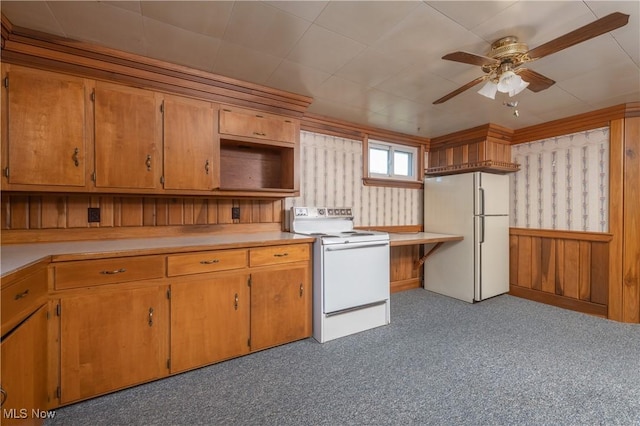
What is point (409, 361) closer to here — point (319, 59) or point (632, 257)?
point (319, 59)

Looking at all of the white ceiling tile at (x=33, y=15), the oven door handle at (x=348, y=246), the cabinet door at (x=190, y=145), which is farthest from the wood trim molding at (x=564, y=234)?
the white ceiling tile at (x=33, y=15)

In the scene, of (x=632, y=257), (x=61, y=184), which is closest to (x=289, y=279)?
(x=61, y=184)

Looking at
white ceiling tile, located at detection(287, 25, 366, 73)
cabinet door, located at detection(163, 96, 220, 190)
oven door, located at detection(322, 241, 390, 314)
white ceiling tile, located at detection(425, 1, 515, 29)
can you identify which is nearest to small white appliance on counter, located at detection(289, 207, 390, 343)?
oven door, located at detection(322, 241, 390, 314)

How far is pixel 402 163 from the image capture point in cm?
423

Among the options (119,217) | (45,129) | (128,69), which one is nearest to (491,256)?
(119,217)

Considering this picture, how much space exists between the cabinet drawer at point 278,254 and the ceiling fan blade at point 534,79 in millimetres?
2047

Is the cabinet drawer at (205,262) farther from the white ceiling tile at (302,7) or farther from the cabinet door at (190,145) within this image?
the white ceiling tile at (302,7)

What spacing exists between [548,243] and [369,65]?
3.21 meters

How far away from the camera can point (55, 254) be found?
1569mm

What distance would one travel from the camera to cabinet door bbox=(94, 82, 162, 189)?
1.99m

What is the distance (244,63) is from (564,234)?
3965 mm

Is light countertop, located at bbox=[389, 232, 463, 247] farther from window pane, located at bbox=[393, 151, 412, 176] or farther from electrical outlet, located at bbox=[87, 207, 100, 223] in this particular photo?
electrical outlet, located at bbox=[87, 207, 100, 223]

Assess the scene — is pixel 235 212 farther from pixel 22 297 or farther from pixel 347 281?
pixel 22 297

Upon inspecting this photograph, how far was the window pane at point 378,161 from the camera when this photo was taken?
392 centimetres
